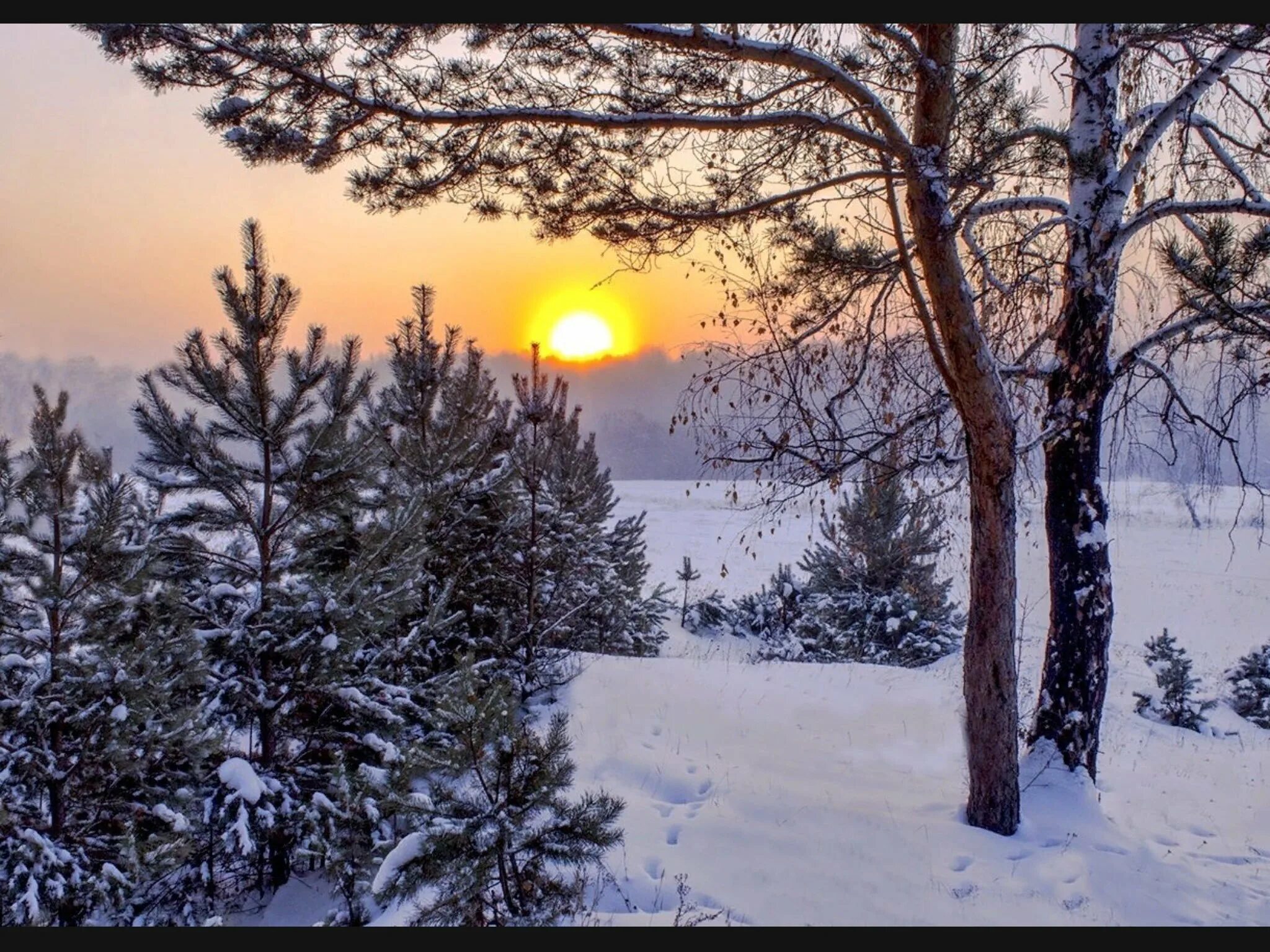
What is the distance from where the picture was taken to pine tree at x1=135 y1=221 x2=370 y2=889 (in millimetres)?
5090

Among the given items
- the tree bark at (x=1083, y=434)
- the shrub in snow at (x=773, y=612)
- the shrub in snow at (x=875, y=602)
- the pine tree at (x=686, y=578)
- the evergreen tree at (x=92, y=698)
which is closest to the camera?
the evergreen tree at (x=92, y=698)

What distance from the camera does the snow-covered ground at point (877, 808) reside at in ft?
12.7

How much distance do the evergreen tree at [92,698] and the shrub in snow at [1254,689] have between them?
13.8 m

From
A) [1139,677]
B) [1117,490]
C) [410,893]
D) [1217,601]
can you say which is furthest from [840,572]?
[1117,490]

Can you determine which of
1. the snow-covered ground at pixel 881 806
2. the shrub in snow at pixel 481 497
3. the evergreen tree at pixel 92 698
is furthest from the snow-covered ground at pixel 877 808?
the evergreen tree at pixel 92 698

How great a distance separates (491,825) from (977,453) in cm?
356

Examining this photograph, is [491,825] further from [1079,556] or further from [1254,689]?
[1254,689]

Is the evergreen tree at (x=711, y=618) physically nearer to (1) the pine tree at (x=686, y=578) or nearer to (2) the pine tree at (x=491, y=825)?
(1) the pine tree at (x=686, y=578)

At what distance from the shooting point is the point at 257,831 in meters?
4.85

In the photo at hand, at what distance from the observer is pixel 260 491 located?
221 inches

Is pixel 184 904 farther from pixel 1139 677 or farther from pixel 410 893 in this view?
pixel 1139 677

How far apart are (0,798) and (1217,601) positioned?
29.3 m

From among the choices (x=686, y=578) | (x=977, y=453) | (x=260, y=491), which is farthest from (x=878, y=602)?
(x=260, y=491)

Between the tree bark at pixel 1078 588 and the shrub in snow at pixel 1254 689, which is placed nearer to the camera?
the tree bark at pixel 1078 588
